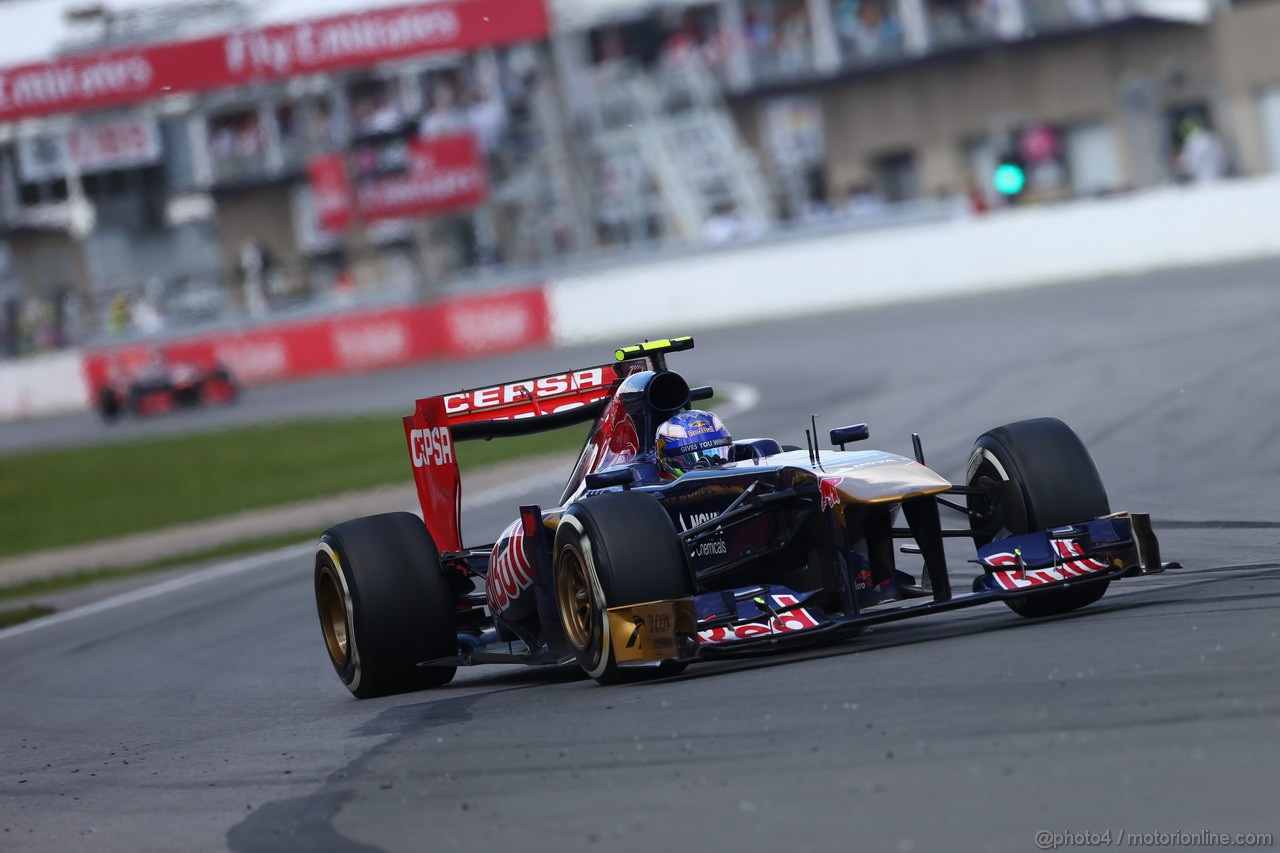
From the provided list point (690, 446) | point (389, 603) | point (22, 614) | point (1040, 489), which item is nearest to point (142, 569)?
point (22, 614)

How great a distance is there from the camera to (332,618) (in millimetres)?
9391

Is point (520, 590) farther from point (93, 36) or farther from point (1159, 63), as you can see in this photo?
point (93, 36)

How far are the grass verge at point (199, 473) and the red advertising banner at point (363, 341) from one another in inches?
274

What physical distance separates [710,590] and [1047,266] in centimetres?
2313

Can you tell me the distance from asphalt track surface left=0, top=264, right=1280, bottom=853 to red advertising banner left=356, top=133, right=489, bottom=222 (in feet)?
93.1

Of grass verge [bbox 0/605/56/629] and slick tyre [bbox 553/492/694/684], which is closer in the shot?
slick tyre [bbox 553/492/694/684]

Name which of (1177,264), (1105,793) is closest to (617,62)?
(1177,264)

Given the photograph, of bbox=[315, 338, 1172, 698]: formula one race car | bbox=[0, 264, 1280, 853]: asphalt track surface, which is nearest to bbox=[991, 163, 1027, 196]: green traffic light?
bbox=[0, 264, 1280, 853]: asphalt track surface

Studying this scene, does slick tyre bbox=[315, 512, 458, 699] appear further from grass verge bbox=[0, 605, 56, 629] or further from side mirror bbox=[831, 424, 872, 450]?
grass verge bbox=[0, 605, 56, 629]

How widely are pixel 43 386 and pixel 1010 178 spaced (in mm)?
27410

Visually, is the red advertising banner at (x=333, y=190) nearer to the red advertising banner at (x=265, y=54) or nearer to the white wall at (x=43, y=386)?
the red advertising banner at (x=265, y=54)

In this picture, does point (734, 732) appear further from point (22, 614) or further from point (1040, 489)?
point (22, 614)

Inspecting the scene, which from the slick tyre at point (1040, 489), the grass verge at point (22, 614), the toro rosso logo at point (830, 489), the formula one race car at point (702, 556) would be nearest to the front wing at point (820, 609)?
the formula one race car at point (702, 556)

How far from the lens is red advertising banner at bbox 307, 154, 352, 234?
42281mm
